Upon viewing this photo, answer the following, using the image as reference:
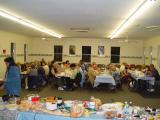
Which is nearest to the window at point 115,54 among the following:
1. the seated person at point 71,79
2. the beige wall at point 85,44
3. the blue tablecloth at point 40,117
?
the beige wall at point 85,44

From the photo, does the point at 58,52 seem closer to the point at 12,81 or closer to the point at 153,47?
the point at 153,47

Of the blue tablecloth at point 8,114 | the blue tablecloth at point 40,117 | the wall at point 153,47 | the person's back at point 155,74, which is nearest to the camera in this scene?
the blue tablecloth at point 40,117

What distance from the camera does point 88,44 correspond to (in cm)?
1931

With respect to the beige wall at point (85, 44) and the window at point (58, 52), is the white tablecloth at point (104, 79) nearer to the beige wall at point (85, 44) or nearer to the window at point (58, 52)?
the beige wall at point (85, 44)

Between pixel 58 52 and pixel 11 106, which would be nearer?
pixel 11 106

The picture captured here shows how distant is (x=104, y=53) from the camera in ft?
63.2

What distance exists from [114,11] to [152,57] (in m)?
10.3

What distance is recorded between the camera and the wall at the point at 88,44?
1917 cm

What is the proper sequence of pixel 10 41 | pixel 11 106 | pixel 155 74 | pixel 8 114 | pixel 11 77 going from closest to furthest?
pixel 8 114
pixel 11 106
pixel 11 77
pixel 155 74
pixel 10 41

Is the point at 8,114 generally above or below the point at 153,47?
below

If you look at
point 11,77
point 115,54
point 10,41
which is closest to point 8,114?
point 11,77

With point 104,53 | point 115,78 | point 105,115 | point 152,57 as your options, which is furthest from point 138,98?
point 104,53

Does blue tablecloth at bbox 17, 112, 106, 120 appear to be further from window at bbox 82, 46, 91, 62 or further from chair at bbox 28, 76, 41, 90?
window at bbox 82, 46, 91, 62

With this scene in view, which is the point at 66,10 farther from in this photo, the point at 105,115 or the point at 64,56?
the point at 64,56
